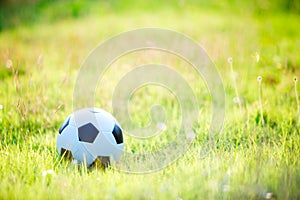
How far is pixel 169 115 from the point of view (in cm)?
496

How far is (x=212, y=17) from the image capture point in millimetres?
9328

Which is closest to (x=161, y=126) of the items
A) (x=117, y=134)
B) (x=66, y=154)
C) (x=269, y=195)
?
(x=117, y=134)

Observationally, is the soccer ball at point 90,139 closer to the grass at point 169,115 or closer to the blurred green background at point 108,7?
the grass at point 169,115

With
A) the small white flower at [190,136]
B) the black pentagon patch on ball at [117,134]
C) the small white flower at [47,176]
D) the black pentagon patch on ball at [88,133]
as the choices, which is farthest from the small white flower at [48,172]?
the small white flower at [190,136]

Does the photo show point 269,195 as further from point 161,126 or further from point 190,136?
point 161,126

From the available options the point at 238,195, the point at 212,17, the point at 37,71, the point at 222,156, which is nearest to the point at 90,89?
the point at 37,71

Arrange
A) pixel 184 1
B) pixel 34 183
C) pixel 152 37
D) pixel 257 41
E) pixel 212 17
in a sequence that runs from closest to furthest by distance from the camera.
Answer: pixel 34 183 < pixel 257 41 < pixel 152 37 < pixel 212 17 < pixel 184 1

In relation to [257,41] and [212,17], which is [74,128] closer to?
[257,41]

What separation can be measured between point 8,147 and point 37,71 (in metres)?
2.35

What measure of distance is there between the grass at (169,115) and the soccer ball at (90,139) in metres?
0.10

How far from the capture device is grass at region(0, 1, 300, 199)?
123 inches

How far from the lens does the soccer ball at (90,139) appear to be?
11.5ft

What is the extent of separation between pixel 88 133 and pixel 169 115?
1.59m

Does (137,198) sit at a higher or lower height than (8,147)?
lower
